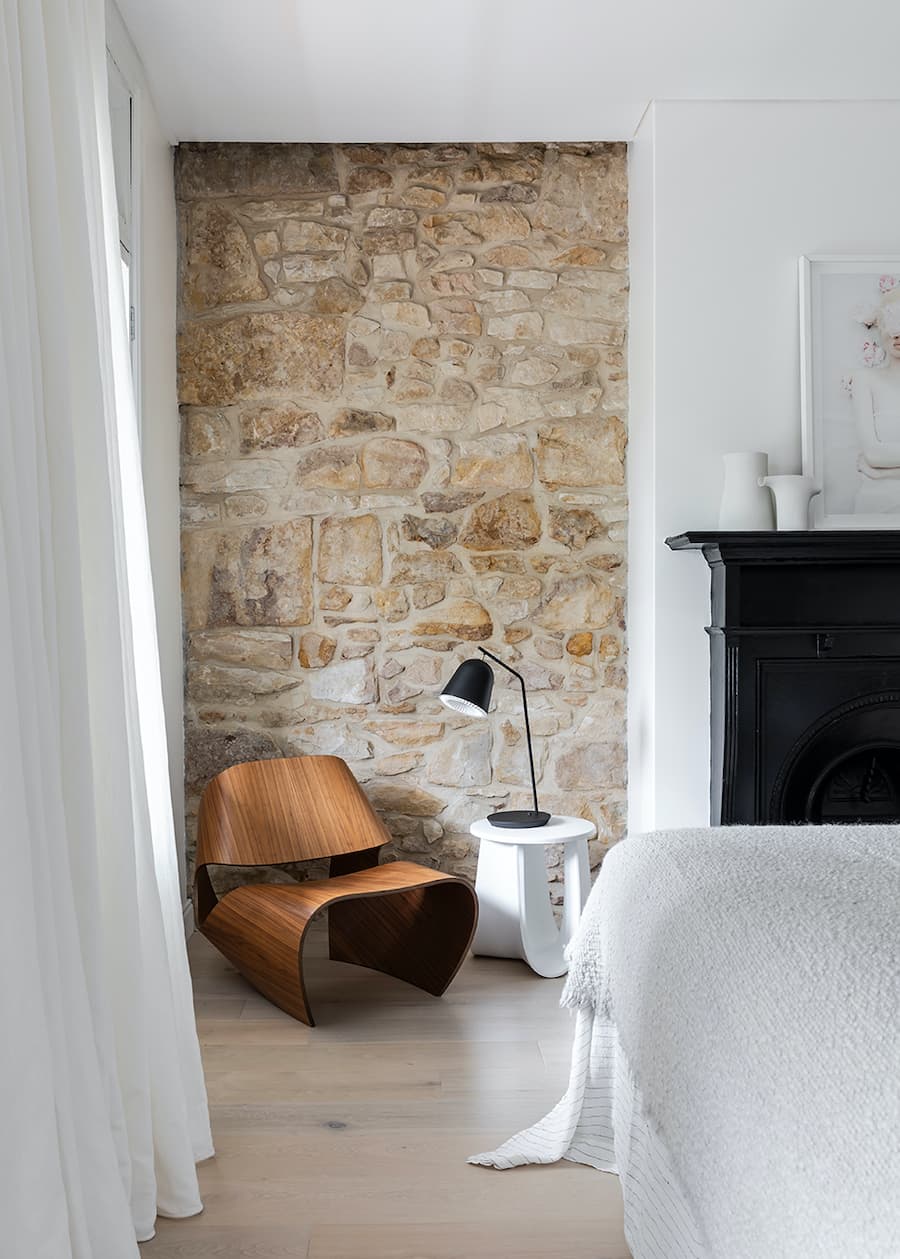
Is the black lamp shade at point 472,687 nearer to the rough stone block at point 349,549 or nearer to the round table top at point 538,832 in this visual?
the round table top at point 538,832

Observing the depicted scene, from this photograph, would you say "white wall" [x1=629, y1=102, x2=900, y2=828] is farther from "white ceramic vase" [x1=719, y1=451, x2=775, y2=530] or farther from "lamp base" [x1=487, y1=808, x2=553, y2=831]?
"lamp base" [x1=487, y1=808, x2=553, y2=831]

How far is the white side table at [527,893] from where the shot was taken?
3.36 meters

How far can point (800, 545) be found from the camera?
3219 mm

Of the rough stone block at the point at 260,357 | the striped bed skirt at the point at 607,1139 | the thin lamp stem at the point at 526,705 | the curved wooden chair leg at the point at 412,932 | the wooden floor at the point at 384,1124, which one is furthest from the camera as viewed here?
the rough stone block at the point at 260,357

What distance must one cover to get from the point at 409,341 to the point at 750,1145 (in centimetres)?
312

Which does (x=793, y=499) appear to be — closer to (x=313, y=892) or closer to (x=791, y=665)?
(x=791, y=665)

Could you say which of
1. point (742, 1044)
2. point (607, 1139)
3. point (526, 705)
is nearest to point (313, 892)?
point (526, 705)

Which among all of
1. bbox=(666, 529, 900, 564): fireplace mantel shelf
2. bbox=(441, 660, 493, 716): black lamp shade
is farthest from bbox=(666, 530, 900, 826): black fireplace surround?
bbox=(441, 660, 493, 716): black lamp shade

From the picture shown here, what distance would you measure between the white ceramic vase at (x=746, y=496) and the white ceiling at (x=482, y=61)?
3.62 ft

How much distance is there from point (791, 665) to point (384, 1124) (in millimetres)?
1754

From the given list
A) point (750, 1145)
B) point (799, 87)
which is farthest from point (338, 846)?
point (799, 87)

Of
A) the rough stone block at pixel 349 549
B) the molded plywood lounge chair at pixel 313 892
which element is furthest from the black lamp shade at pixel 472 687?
the rough stone block at pixel 349 549

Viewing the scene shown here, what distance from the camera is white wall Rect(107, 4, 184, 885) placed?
3217mm

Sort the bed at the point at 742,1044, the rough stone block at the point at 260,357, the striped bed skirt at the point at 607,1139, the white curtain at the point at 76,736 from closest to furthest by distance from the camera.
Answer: the bed at the point at 742,1044 < the white curtain at the point at 76,736 < the striped bed skirt at the point at 607,1139 < the rough stone block at the point at 260,357
